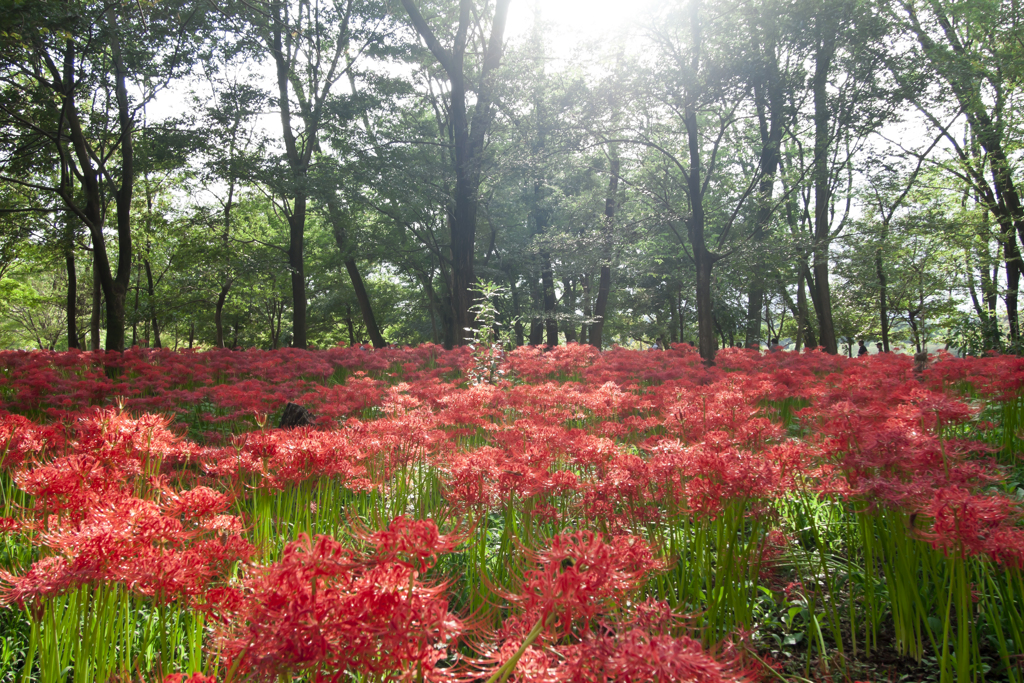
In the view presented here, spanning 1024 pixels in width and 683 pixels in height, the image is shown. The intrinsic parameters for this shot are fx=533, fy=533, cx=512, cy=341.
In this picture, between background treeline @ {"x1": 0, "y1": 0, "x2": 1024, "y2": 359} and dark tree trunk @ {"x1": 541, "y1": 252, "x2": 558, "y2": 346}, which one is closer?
background treeline @ {"x1": 0, "y1": 0, "x2": 1024, "y2": 359}

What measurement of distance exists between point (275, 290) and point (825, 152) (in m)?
27.8

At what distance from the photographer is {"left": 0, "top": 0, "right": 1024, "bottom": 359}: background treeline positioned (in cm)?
1146

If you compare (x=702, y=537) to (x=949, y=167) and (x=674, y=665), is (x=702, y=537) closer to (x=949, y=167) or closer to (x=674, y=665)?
(x=674, y=665)

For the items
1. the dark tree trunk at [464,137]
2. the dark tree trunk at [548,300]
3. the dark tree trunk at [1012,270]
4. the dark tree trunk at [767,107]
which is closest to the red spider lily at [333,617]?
the dark tree trunk at [767,107]

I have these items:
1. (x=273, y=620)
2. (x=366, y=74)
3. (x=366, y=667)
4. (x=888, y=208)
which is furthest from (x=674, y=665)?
(x=888, y=208)

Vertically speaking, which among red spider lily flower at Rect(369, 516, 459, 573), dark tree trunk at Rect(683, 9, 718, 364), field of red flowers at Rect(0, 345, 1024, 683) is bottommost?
field of red flowers at Rect(0, 345, 1024, 683)

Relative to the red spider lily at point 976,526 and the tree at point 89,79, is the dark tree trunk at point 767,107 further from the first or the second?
the tree at point 89,79

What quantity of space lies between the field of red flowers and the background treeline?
20.4 feet

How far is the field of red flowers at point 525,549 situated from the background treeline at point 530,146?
6220mm

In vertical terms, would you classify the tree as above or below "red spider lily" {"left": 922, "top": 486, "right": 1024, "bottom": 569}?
above

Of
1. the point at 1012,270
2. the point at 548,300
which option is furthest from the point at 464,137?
the point at 1012,270

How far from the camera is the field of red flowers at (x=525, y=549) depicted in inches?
45.8

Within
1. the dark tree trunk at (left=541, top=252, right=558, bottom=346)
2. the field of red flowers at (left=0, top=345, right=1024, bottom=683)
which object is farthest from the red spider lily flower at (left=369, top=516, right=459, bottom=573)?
the dark tree trunk at (left=541, top=252, right=558, bottom=346)

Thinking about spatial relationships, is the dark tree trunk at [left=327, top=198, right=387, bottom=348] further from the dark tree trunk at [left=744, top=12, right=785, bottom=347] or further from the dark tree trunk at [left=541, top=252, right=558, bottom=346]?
the dark tree trunk at [left=744, top=12, right=785, bottom=347]
